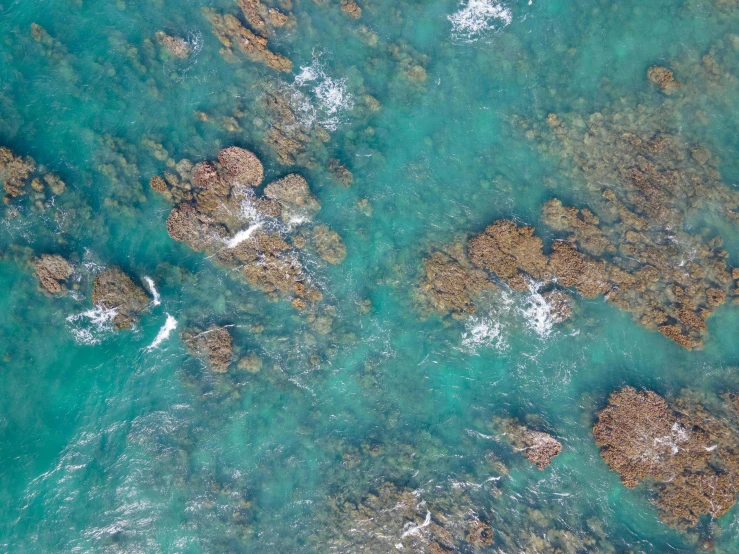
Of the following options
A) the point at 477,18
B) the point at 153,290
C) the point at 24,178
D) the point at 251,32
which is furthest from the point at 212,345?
the point at 477,18

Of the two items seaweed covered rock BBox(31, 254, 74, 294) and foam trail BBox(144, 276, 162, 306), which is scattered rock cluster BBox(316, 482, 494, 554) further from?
seaweed covered rock BBox(31, 254, 74, 294)

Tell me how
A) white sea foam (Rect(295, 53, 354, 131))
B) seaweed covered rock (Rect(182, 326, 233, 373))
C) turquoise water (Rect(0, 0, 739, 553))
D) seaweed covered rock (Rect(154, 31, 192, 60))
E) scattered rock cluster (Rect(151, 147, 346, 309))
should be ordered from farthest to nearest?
white sea foam (Rect(295, 53, 354, 131)) < seaweed covered rock (Rect(154, 31, 192, 60)) < scattered rock cluster (Rect(151, 147, 346, 309)) < seaweed covered rock (Rect(182, 326, 233, 373)) < turquoise water (Rect(0, 0, 739, 553))

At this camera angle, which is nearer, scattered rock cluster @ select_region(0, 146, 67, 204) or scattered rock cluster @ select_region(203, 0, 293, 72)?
scattered rock cluster @ select_region(0, 146, 67, 204)

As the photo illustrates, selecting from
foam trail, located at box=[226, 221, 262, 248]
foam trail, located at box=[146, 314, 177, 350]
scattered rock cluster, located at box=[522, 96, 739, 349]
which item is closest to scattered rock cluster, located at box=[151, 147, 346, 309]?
foam trail, located at box=[226, 221, 262, 248]

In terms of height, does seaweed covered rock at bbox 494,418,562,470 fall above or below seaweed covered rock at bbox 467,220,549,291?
below

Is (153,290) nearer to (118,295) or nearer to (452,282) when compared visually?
(118,295)

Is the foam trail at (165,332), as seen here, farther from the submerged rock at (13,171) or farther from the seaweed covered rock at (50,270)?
the submerged rock at (13,171)

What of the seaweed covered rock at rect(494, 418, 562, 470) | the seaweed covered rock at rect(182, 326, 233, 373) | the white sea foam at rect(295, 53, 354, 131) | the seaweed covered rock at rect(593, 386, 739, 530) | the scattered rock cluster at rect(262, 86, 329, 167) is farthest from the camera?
the white sea foam at rect(295, 53, 354, 131)

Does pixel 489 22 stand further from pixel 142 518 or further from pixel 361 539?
pixel 142 518
